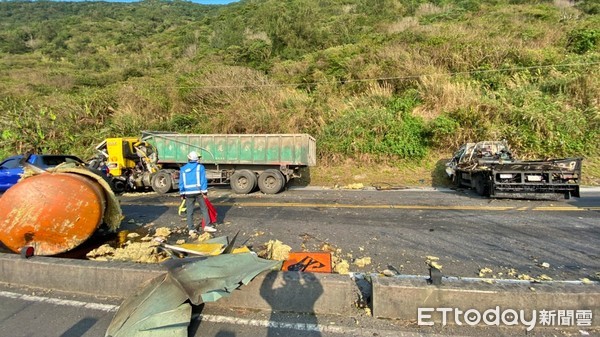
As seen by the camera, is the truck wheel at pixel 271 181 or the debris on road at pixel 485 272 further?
the truck wheel at pixel 271 181

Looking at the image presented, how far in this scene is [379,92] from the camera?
712 inches

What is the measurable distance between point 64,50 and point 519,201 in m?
69.1

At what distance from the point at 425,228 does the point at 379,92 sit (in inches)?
509

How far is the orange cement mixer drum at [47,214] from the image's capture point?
4691 mm

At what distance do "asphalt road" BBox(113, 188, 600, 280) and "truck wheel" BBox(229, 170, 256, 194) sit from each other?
1349 mm

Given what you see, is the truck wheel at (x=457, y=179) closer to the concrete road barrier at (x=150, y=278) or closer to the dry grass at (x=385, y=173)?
the dry grass at (x=385, y=173)

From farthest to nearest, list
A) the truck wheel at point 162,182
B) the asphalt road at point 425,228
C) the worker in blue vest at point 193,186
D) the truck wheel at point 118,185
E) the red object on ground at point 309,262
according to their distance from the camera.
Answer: the truck wheel at point 118,185 < the truck wheel at point 162,182 < the worker in blue vest at point 193,186 < the asphalt road at point 425,228 < the red object on ground at point 309,262

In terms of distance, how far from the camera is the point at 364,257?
196 inches

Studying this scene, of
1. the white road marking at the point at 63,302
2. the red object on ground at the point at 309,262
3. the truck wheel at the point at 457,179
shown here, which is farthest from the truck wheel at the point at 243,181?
the white road marking at the point at 63,302

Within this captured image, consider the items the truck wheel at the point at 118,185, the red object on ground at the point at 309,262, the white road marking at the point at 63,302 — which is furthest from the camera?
the truck wheel at the point at 118,185

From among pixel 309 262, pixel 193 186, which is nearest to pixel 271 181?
→ pixel 193 186

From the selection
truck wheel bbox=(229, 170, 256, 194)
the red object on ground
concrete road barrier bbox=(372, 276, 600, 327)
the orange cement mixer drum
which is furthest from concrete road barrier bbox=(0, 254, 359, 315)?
truck wheel bbox=(229, 170, 256, 194)

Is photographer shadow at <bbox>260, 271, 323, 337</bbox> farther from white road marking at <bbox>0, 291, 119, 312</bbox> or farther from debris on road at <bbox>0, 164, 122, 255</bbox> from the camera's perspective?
debris on road at <bbox>0, 164, 122, 255</bbox>

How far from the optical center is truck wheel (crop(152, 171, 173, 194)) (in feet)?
40.5
